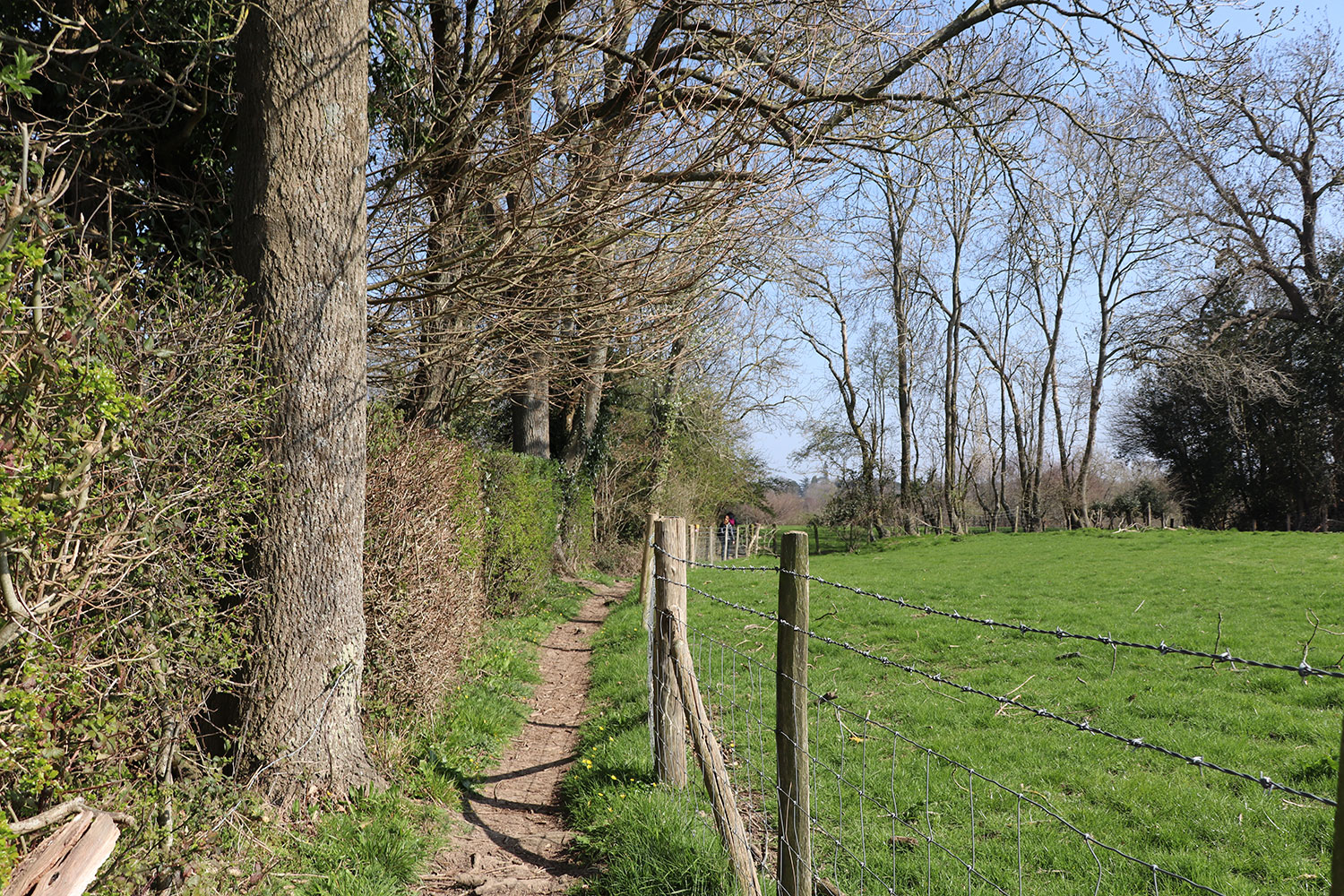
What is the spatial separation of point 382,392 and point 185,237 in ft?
10.9

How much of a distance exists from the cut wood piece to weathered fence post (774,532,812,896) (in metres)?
2.46

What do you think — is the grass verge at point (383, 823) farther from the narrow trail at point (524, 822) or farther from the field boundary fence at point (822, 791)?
the field boundary fence at point (822, 791)

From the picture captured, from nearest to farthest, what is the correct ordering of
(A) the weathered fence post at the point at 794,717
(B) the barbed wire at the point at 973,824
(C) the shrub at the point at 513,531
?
(B) the barbed wire at the point at 973,824 < (A) the weathered fence post at the point at 794,717 < (C) the shrub at the point at 513,531

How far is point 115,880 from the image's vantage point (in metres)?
2.81

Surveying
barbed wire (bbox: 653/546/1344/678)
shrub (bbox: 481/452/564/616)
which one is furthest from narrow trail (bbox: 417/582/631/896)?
shrub (bbox: 481/452/564/616)

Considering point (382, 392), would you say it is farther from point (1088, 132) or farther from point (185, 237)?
point (1088, 132)

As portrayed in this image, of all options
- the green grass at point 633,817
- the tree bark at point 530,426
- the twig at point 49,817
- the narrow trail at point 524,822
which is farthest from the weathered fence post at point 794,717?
the tree bark at point 530,426

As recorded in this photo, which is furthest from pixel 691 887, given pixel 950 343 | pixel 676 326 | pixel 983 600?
pixel 950 343

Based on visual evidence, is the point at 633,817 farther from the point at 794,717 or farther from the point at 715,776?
the point at 794,717

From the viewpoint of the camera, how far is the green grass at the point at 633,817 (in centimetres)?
368

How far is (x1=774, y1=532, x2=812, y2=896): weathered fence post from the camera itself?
10.4 feet

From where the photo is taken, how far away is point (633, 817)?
4.24m

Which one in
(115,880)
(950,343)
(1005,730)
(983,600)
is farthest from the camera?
(950,343)

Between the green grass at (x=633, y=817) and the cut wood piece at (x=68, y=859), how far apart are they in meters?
2.21
